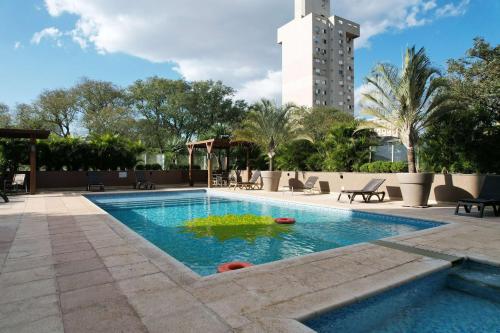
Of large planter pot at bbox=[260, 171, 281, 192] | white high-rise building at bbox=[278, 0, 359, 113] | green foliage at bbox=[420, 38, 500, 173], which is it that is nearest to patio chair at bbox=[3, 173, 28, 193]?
large planter pot at bbox=[260, 171, 281, 192]

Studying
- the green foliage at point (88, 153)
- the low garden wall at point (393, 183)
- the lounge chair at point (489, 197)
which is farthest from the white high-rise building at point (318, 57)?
the lounge chair at point (489, 197)

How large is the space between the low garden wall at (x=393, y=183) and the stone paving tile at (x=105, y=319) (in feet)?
37.1

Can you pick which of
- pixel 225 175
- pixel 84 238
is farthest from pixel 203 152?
pixel 84 238

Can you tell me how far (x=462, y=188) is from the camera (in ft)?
36.2

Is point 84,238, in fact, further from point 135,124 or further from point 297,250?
point 135,124

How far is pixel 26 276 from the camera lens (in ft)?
13.0

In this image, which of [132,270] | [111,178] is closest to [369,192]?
[132,270]

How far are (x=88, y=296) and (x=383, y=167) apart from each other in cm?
1474

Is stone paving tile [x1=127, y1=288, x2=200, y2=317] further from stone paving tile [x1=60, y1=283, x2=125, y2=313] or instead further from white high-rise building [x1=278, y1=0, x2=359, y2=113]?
white high-rise building [x1=278, y1=0, x2=359, y2=113]

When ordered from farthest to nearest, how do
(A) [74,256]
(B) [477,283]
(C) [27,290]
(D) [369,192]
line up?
1. (D) [369,192]
2. (A) [74,256]
3. (B) [477,283]
4. (C) [27,290]

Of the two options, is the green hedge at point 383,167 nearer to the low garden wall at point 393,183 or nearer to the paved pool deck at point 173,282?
the low garden wall at point 393,183

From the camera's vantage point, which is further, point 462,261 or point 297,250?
point 297,250

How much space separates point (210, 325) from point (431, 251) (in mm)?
3934

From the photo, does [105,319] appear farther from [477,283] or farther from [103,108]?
[103,108]
